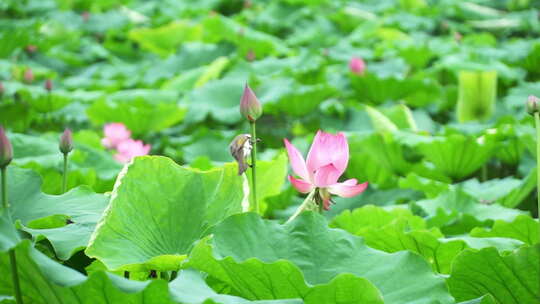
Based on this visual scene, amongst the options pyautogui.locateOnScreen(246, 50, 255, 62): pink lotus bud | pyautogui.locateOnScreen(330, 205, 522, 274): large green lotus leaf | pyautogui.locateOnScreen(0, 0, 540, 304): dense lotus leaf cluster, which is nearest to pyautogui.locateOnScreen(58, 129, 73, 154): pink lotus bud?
pyautogui.locateOnScreen(0, 0, 540, 304): dense lotus leaf cluster

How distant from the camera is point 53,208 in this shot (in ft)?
3.29

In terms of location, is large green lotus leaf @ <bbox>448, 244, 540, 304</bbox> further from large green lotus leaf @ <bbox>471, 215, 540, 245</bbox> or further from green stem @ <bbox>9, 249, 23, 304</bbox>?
green stem @ <bbox>9, 249, 23, 304</bbox>

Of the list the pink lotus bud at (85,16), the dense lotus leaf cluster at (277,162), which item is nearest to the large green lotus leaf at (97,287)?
the dense lotus leaf cluster at (277,162)

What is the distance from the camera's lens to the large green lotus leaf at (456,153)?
1777mm

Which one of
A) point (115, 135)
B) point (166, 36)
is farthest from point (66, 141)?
point (166, 36)

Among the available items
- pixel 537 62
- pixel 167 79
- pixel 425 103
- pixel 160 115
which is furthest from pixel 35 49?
pixel 537 62

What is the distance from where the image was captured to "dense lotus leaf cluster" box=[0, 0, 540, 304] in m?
0.85

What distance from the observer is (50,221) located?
1013mm

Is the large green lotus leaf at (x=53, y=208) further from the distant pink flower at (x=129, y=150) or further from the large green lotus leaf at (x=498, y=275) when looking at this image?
the distant pink flower at (x=129, y=150)

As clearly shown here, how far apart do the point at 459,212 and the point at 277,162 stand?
35 centimetres

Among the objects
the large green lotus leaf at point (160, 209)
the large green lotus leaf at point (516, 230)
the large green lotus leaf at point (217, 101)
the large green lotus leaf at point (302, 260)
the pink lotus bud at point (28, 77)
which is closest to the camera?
the large green lotus leaf at point (302, 260)

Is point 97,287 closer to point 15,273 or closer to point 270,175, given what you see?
point 15,273

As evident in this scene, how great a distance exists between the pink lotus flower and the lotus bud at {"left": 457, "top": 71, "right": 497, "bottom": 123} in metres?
1.44

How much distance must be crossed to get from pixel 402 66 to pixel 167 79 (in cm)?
91
